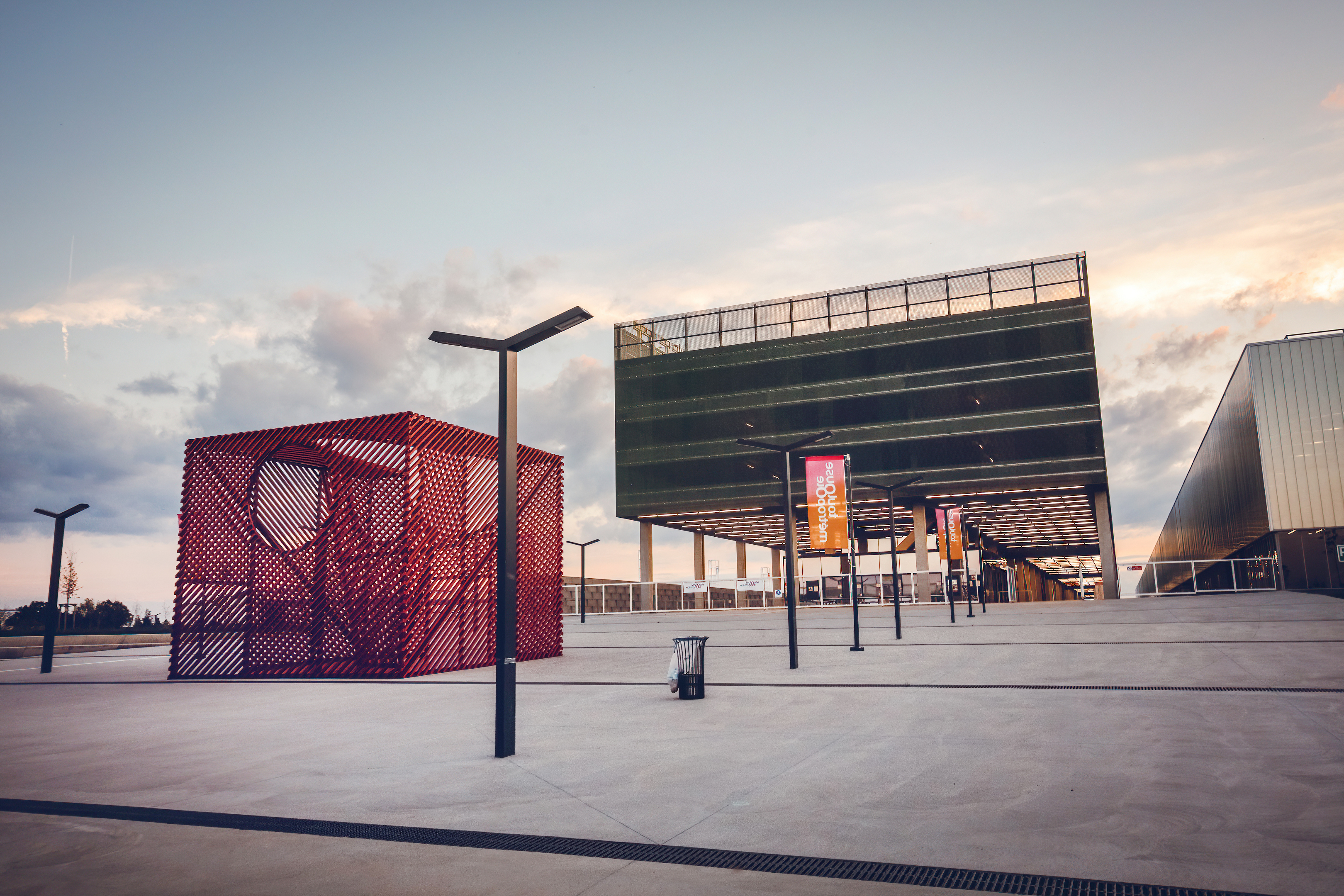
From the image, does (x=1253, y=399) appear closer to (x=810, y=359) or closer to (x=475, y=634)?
(x=810, y=359)

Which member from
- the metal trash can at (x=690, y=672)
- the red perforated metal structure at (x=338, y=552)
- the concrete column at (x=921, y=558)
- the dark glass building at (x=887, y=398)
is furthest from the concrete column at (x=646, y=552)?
the metal trash can at (x=690, y=672)

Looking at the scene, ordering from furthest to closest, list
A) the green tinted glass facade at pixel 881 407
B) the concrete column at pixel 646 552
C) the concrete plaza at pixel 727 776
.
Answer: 1. the concrete column at pixel 646 552
2. the green tinted glass facade at pixel 881 407
3. the concrete plaza at pixel 727 776

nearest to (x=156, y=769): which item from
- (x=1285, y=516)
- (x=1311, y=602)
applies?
(x=1311, y=602)

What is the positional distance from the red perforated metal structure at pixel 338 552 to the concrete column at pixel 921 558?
116 feet

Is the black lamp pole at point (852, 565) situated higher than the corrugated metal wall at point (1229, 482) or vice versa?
the corrugated metal wall at point (1229, 482)

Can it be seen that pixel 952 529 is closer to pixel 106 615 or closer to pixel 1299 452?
pixel 1299 452

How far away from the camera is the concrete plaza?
15.0ft

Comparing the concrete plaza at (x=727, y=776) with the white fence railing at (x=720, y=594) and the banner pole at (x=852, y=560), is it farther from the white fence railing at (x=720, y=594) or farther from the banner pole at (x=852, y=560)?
the white fence railing at (x=720, y=594)

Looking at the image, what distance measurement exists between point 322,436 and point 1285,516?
4063cm

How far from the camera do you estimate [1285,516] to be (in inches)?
1512

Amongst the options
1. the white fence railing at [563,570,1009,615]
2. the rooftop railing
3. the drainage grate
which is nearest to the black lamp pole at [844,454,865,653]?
the drainage grate

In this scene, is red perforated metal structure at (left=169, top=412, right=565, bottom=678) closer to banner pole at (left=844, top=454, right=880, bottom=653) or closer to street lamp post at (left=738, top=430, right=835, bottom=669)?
street lamp post at (left=738, top=430, right=835, bottom=669)

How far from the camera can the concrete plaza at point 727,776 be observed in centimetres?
458

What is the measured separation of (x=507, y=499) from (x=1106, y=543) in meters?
49.3
